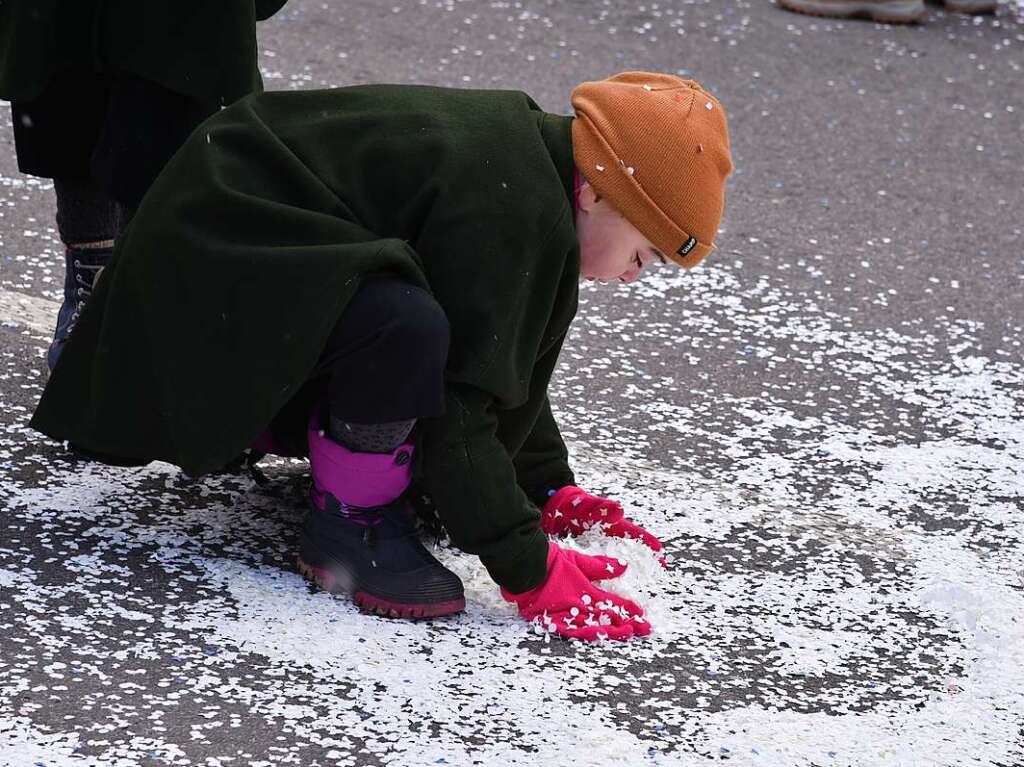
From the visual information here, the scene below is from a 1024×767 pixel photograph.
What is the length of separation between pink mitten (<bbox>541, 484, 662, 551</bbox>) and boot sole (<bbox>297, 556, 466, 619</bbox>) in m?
0.27

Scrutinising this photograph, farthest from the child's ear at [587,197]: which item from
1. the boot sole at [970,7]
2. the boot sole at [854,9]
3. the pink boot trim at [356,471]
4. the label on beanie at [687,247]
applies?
the boot sole at [970,7]

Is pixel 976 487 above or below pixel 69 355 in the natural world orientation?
below

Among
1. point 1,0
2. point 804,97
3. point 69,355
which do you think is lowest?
point 804,97

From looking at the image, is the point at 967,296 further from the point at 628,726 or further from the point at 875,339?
the point at 628,726

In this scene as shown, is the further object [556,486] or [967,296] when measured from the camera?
[967,296]

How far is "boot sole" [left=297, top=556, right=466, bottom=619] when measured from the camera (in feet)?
6.53

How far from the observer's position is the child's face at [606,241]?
195 centimetres

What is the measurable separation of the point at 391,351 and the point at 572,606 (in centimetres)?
42

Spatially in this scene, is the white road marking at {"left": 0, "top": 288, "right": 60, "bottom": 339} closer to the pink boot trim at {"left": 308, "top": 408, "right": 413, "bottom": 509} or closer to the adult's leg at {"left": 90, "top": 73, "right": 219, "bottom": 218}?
the adult's leg at {"left": 90, "top": 73, "right": 219, "bottom": 218}

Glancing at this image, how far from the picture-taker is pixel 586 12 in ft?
18.2

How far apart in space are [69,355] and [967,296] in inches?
88.8

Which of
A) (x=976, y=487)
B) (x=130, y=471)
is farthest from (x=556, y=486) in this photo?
(x=976, y=487)

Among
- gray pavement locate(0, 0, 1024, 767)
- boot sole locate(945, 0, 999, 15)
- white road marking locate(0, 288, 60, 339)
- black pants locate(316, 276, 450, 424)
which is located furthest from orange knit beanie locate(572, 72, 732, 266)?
boot sole locate(945, 0, 999, 15)

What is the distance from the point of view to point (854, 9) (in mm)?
5891
